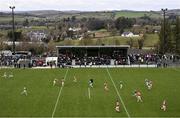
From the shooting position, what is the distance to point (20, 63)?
7844 cm

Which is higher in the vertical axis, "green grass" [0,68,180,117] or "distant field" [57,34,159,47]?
"distant field" [57,34,159,47]

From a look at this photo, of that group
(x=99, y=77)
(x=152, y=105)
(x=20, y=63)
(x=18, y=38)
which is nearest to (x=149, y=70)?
(x=99, y=77)

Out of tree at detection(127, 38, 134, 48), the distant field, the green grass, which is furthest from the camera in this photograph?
the distant field

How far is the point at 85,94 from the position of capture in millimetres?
48312

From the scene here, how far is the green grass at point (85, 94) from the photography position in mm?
39094

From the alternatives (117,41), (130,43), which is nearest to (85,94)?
(130,43)

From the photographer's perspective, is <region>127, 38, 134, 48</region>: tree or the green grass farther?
<region>127, 38, 134, 48</region>: tree

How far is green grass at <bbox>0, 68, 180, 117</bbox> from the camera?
39.1 m

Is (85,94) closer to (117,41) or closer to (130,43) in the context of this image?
(130,43)

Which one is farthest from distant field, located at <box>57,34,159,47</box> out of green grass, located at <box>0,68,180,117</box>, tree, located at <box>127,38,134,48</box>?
green grass, located at <box>0,68,180,117</box>

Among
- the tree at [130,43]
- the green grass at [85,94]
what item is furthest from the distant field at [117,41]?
the green grass at [85,94]

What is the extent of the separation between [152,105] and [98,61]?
41089mm

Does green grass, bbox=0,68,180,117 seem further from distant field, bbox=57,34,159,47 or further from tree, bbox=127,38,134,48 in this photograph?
distant field, bbox=57,34,159,47

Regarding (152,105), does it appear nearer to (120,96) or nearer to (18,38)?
(120,96)
